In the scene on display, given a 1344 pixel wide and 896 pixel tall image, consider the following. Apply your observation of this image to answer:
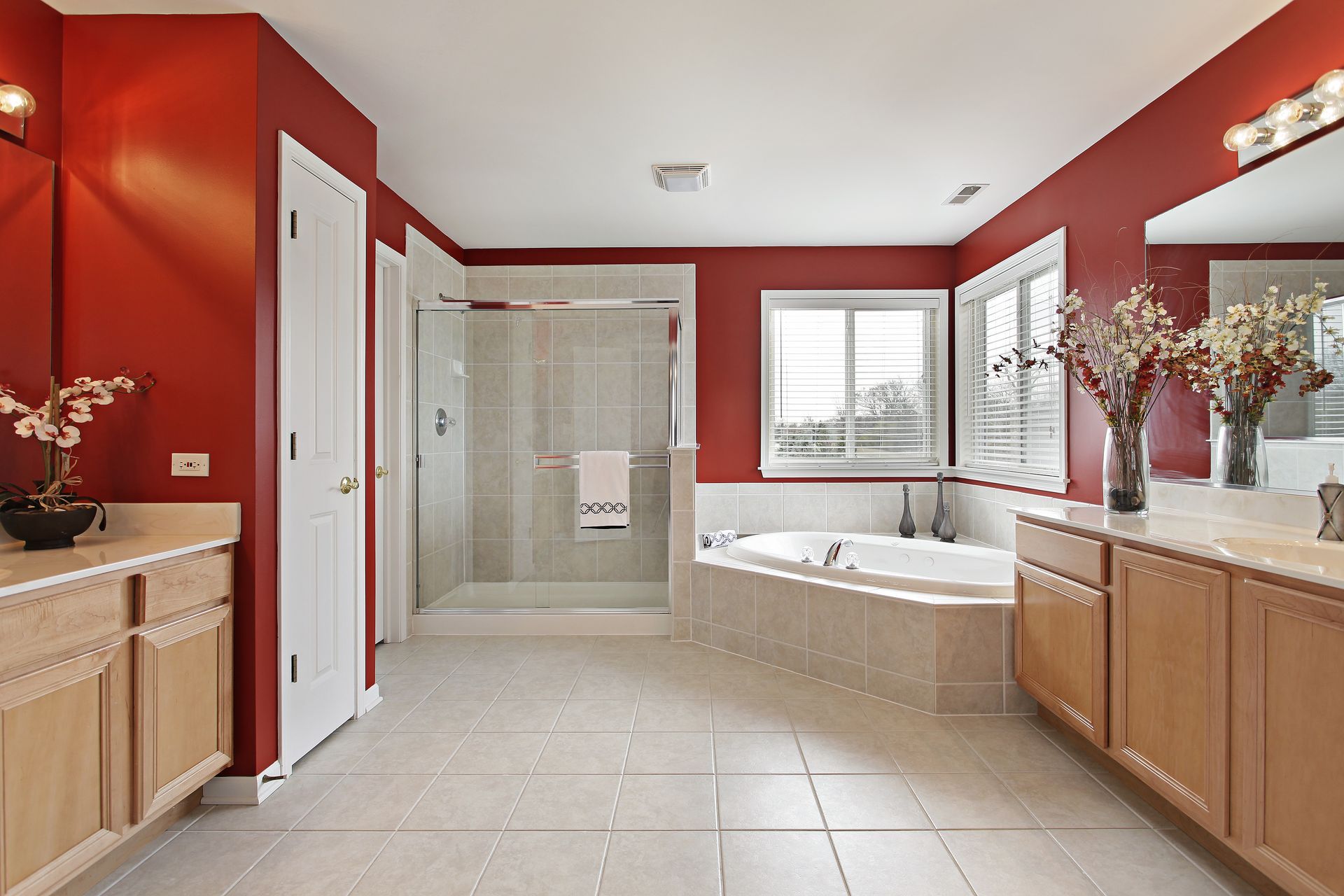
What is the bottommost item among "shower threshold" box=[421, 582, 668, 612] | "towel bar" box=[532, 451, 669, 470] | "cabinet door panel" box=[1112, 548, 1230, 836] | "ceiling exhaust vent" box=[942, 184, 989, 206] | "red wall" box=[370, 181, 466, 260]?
"shower threshold" box=[421, 582, 668, 612]

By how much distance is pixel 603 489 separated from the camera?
12.3ft

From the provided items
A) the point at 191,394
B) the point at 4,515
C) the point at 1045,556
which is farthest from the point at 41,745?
the point at 1045,556

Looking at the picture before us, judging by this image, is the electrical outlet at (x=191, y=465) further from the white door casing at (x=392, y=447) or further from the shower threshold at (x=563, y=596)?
the shower threshold at (x=563, y=596)

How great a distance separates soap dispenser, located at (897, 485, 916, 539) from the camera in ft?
13.7

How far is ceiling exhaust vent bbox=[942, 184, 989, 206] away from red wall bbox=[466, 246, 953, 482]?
0.84m

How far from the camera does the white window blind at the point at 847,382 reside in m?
4.51

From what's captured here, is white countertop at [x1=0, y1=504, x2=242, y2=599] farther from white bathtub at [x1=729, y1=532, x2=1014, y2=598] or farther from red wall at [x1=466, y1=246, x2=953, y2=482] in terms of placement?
red wall at [x1=466, y1=246, x2=953, y2=482]

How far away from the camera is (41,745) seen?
142 cm

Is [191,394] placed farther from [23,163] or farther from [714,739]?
[714,739]

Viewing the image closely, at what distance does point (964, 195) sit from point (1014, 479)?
160 cm

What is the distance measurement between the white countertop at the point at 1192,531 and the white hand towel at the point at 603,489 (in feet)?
6.72

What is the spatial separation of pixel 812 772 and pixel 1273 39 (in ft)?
9.13

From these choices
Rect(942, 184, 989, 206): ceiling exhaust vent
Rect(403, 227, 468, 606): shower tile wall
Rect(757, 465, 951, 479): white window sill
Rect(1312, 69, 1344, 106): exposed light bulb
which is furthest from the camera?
Rect(757, 465, 951, 479): white window sill

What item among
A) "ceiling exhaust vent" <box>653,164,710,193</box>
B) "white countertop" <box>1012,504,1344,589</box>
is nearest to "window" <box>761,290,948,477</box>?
"ceiling exhaust vent" <box>653,164,710,193</box>
